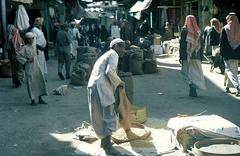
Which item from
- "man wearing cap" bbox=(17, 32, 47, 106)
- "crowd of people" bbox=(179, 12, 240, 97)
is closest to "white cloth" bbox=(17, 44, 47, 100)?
"man wearing cap" bbox=(17, 32, 47, 106)

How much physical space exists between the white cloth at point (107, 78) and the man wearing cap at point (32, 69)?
389 centimetres

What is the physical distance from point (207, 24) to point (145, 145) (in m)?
14.5

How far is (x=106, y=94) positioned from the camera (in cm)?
662

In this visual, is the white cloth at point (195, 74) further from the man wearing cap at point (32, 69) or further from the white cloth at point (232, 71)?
the man wearing cap at point (32, 69)

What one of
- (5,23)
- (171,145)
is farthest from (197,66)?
(5,23)

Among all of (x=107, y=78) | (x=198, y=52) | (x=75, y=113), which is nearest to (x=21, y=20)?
(x=75, y=113)

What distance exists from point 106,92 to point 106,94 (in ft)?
0.09

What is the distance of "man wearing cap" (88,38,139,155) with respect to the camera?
660 cm

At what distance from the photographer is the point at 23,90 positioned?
12922 millimetres

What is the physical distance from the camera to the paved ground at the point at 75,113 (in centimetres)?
714

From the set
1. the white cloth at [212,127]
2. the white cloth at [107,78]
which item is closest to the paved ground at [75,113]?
the white cloth at [212,127]

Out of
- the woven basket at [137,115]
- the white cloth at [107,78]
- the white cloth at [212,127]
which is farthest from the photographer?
the woven basket at [137,115]

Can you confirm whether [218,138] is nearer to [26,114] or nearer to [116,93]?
[116,93]

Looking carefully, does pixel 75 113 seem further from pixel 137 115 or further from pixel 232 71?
pixel 232 71
